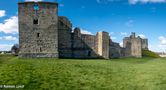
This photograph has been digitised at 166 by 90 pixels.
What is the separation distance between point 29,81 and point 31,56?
816 inches

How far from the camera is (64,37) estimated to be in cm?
3988

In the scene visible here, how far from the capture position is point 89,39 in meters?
42.6

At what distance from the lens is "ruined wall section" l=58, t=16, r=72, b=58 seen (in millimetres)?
39469

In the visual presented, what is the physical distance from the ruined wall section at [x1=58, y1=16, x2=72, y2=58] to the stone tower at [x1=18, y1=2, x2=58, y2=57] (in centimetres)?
318

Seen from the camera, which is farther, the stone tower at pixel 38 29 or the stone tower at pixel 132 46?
the stone tower at pixel 132 46

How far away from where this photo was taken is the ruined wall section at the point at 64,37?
3947cm

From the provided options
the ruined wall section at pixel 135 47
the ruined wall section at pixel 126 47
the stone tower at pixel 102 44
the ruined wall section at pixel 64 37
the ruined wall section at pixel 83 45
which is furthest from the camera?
the ruined wall section at pixel 135 47

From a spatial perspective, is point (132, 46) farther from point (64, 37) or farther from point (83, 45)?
point (64, 37)

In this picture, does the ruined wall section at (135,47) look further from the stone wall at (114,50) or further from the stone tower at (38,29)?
the stone tower at (38,29)

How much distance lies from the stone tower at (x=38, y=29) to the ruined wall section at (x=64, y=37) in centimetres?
318

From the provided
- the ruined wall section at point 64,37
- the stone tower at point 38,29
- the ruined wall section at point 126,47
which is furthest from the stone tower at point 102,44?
the ruined wall section at point 126,47

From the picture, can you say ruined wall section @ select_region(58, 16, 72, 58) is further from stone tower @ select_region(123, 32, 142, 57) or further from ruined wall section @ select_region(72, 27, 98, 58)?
stone tower @ select_region(123, 32, 142, 57)

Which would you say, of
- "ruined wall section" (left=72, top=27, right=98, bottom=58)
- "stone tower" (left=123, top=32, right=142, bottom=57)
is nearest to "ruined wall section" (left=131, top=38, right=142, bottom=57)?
"stone tower" (left=123, top=32, right=142, bottom=57)

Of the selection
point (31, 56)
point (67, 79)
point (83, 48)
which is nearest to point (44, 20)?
point (31, 56)
